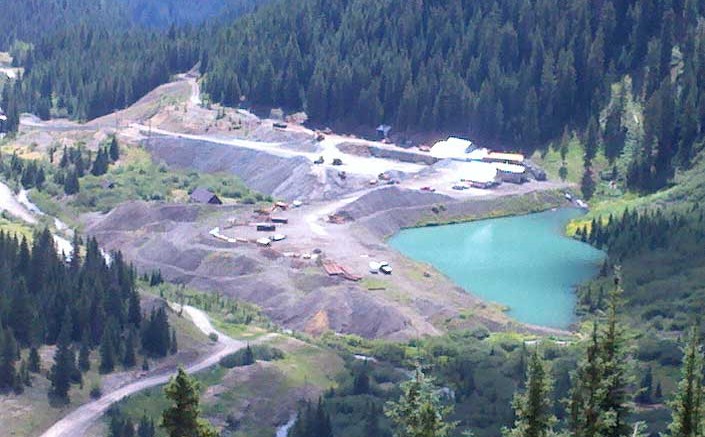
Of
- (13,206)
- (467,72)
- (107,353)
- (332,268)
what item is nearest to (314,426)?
(107,353)

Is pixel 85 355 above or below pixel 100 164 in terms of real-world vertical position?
above

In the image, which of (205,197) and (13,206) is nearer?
(13,206)

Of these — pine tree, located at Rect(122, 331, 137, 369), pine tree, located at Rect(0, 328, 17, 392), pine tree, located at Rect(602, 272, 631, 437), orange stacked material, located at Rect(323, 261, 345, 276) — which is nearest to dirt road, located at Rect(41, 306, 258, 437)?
pine tree, located at Rect(122, 331, 137, 369)

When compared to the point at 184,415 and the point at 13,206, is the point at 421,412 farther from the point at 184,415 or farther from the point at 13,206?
the point at 13,206

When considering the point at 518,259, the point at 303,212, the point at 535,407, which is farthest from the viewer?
the point at 303,212

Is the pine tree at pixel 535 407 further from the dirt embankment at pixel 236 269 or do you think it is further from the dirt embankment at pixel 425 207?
the dirt embankment at pixel 425 207

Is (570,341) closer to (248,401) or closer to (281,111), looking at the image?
(248,401)

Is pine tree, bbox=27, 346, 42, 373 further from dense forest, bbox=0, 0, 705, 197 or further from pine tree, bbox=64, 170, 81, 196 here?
dense forest, bbox=0, 0, 705, 197
